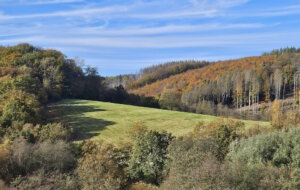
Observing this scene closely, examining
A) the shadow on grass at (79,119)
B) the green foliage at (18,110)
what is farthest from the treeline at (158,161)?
the shadow on grass at (79,119)

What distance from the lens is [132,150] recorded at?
165ft

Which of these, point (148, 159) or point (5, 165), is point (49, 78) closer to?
point (5, 165)

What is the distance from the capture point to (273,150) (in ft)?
143

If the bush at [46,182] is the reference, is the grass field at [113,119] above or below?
above

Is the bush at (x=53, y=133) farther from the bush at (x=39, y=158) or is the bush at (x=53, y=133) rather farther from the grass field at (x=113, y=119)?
the grass field at (x=113, y=119)

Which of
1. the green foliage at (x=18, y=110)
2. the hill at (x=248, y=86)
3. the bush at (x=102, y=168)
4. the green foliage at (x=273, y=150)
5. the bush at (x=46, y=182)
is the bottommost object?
the bush at (x=46, y=182)

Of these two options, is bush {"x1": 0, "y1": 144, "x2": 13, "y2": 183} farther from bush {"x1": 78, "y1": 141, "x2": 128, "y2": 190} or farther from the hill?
the hill

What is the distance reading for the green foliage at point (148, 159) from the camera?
4731 cm

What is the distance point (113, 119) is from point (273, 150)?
128 ft

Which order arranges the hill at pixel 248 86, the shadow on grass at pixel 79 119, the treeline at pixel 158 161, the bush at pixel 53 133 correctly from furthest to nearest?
the hill at pixel 248 86
the shadow on grass at pixel 79 119
the bush at pixel 53 133
the treeline at pixel 158 161

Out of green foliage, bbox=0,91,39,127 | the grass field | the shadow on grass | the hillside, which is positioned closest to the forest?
green foliage, bbox=0,91,39,127

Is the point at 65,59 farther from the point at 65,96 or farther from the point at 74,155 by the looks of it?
the point at 74,155

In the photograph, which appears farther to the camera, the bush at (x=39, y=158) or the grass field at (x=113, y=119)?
the grass field at (x=113, y=119)

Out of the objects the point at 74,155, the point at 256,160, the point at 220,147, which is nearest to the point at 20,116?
the point at 74,155
